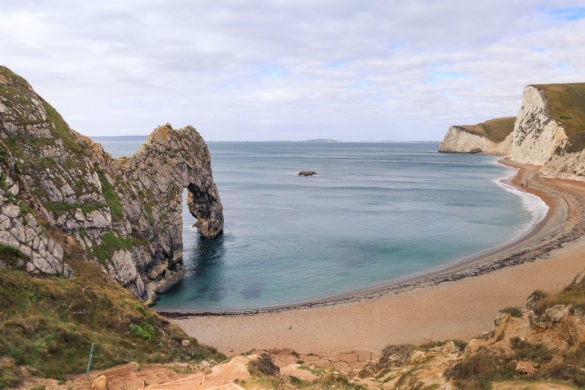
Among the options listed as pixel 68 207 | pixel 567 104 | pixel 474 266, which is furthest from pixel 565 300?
pixel 567 104

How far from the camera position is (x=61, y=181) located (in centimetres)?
3141

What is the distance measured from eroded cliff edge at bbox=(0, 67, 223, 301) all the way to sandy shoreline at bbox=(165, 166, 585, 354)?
752cm

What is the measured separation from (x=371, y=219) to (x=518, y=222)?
72.6 feet

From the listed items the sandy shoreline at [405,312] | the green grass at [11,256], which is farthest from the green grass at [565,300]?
the green grass at [11,256]

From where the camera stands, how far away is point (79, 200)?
32062 millimetres

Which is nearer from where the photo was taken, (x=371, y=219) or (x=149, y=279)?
(x=149, y=279)

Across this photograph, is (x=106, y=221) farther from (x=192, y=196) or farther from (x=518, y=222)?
(x=518, y=222)

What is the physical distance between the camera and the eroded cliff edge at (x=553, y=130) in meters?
105

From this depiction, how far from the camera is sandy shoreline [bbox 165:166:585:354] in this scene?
28859 millimetres

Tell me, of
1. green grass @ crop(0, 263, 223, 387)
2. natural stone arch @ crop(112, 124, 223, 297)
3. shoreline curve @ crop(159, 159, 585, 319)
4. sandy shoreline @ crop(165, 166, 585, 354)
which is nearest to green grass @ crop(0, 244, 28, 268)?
green grass @ crop(0, 263, 223, 387)

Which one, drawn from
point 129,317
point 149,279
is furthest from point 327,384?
point 149,279

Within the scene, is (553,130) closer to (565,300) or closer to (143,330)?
(565,300)

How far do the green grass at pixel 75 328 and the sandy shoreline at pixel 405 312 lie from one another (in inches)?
311

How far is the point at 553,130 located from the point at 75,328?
489 feet
